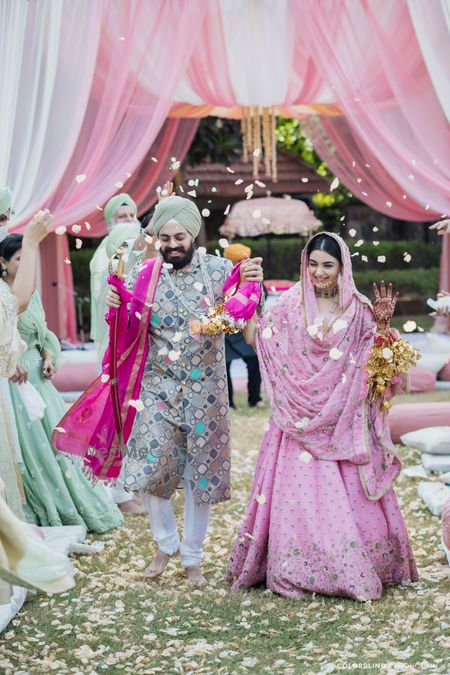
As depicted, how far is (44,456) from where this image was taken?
5.60 m

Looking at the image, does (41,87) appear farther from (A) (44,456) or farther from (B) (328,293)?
(B) (328,293)

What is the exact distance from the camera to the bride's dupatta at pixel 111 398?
4680mm

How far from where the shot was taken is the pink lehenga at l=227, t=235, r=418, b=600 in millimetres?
4516

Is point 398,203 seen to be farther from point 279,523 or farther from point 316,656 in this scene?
point 316,656

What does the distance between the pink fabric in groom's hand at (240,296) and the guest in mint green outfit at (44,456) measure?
1.27 metres

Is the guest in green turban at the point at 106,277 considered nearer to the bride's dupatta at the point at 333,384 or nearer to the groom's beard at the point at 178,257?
the groom's beard at the point at 178,257

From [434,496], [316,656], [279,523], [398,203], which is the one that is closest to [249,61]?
[398,203]

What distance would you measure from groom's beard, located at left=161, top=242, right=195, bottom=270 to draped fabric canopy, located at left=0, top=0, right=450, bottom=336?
1.89 m

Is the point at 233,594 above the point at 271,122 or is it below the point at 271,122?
below

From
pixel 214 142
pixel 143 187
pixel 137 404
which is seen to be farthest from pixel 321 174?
pixel 137 404

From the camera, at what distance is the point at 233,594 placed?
4609 millimetres

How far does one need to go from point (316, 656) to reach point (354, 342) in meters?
1.34

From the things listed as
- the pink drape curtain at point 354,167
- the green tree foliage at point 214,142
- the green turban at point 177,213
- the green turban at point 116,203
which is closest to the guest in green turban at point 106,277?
the green turban at point 116,203

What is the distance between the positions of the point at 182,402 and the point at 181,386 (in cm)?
7
